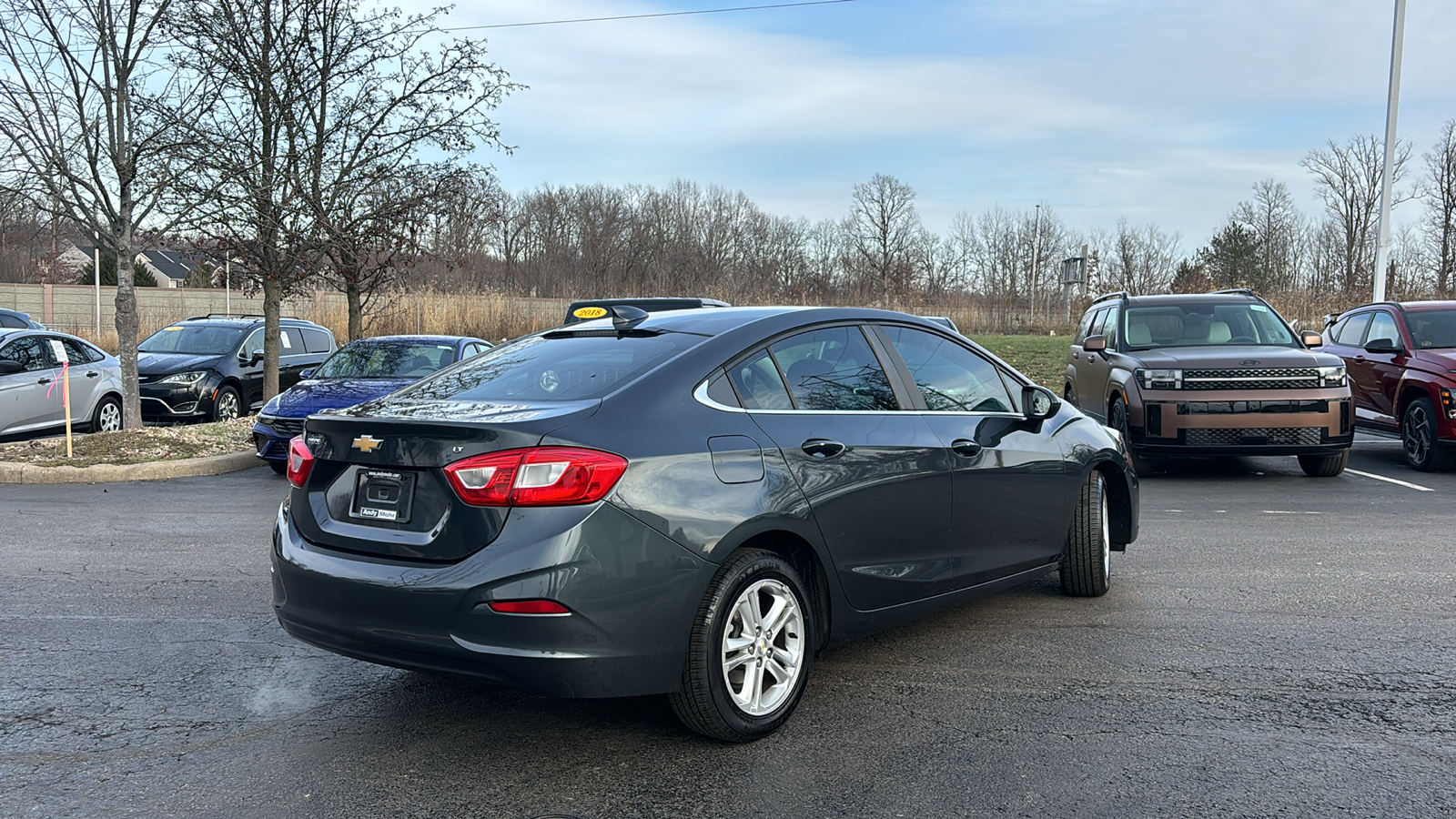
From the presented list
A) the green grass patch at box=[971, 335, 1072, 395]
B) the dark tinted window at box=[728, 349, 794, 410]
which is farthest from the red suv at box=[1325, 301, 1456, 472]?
the dark tinted window at box=[728, 349, 794, 410]

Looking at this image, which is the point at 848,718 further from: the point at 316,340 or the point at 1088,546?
the point at 316,340

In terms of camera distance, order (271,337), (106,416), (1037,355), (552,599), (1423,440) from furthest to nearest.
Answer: (1037,355)
(271,337)
(106,416)
(1423,440)
(552,599)

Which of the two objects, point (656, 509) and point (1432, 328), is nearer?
point (656, 509)

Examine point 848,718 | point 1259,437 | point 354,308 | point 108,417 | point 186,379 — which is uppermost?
point 354,308

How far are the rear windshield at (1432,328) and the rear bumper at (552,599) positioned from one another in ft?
37.1

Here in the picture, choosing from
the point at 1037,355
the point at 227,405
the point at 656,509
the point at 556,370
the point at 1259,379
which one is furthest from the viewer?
the point at 1037,355

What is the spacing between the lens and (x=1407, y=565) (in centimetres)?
695

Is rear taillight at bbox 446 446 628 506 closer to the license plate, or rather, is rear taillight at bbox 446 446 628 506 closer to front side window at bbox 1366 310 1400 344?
the license plate

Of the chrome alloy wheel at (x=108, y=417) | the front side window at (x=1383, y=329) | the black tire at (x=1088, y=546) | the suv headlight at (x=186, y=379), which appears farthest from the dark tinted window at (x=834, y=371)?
the suv headlight at (x=186, y=379)

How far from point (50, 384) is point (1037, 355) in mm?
23584

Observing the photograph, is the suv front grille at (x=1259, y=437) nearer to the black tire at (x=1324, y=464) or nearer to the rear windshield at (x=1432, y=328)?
A: the black tire at (x=1324, y=464)

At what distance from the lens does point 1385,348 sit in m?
12.2

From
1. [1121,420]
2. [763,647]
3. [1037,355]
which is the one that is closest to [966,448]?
[763,647]

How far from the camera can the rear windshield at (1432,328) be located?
1205cm
